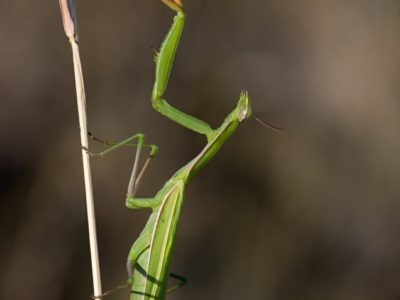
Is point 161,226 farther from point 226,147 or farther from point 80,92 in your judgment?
point 226,147

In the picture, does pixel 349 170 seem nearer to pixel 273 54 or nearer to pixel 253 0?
pixel 273 54

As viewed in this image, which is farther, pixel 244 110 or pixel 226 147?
pixel 226 147

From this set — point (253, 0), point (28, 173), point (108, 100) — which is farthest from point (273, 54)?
point (28, 173)

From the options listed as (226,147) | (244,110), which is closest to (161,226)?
(244,110)

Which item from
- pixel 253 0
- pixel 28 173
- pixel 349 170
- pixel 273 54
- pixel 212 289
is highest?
pixel 253 0

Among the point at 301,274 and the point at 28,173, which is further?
the point at 301,274

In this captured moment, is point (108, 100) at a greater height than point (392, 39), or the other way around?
point (392, 39)

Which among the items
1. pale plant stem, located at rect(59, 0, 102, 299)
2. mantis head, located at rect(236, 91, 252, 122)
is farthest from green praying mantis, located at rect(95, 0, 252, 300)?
pale plant stem, located at rect(59, 0, 102, 299)

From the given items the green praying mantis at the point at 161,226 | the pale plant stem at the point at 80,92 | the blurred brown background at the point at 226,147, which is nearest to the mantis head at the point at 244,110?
the green praying mantis at the point at 161,226

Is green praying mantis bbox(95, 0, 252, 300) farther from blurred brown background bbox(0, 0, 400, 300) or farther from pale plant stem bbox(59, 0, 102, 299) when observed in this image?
blurred brown background bbox(0, 0, 400, 300)
